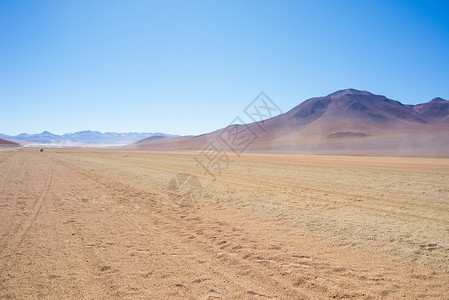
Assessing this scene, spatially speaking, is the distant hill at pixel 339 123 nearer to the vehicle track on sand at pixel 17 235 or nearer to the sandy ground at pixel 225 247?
the sandy ground at pixel 225 247

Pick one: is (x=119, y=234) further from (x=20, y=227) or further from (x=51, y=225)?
(x=20, y=227)

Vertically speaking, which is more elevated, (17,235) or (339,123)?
(339,123)

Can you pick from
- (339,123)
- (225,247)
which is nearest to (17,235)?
(225,247)

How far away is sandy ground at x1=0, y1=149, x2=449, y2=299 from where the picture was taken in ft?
10.8

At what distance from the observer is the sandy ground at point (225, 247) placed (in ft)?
10.8

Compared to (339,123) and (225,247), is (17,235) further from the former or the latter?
(339,123)

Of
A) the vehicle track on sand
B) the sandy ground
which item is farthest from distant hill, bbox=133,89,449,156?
A: the vehicle track on sand

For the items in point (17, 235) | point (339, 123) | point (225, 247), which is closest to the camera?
point (225, 247)

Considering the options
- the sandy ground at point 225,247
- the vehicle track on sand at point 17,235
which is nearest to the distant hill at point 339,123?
the sandy ground at point 225,247

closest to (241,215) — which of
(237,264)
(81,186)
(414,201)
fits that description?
(237,264)

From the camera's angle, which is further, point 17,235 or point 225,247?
point 17,235

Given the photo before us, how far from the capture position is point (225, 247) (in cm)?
455

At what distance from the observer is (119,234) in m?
5.18

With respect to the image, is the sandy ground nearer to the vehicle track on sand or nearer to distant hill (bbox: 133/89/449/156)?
the vehicle track on sand
